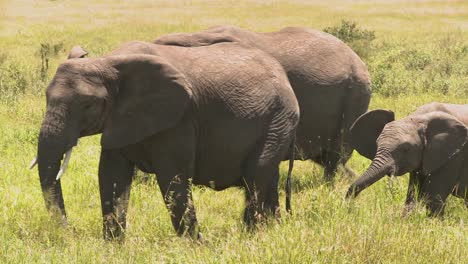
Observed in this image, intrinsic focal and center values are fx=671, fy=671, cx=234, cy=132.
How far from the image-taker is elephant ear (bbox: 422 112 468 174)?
20.5 ft

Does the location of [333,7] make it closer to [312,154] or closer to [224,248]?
[312,154]

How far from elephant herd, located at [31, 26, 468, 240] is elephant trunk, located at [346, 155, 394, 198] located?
0.01 m

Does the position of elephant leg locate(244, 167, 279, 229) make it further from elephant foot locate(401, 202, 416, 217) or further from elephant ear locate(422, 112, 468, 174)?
elephant ear locate(422, 112, 468, 174)

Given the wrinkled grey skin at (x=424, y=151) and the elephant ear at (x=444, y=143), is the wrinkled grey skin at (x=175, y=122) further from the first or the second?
the elephant ear at (x=444, y=143)

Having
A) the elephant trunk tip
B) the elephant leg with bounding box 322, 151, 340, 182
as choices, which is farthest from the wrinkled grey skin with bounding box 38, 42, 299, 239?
the elephant leg with bounding box 322, 151, 340, 182

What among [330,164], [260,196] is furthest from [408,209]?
[330,164]

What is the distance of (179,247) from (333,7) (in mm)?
45633

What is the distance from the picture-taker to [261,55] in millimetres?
5922

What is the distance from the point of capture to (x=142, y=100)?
16.5 feet

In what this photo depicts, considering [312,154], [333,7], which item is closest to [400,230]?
[312,154]

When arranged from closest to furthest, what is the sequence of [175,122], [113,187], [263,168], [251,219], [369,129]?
1. [175,122]
2. [113,187]
3. [263,168]
4. [251,219]
5. [369,129]

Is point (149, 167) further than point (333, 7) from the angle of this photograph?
Result: No

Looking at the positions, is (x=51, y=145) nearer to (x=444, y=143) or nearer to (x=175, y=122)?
(x=175, y=122)

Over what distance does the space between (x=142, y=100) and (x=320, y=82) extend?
8.82ft
